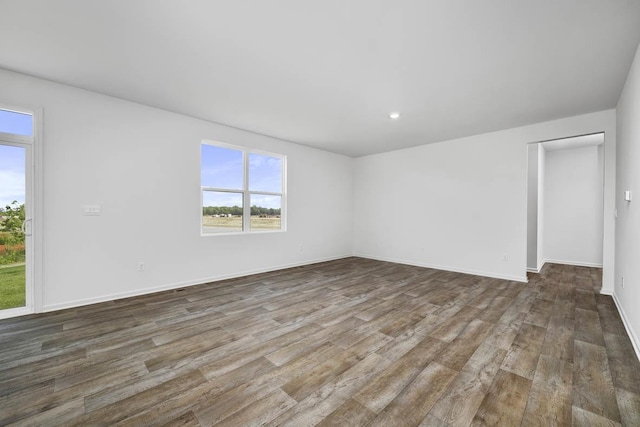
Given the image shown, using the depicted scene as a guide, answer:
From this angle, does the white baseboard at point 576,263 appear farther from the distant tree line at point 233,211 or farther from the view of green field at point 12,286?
the view of green field at point 12,286

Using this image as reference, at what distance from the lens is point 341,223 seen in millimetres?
6805

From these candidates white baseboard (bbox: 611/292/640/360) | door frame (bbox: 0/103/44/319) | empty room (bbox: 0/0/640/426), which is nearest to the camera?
empty room (bbox: 0/0/640/426)

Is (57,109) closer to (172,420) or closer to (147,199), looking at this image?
(147,199)

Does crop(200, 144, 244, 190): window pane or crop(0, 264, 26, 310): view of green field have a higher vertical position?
crop(200, 144, 244, 190): window pane

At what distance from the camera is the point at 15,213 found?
2924 mm

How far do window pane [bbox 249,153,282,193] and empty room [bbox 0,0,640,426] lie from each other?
0.17 feet

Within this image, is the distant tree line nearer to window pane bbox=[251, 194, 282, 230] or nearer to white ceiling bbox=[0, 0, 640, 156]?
window pane bbox=[251, 194, 282, 230]

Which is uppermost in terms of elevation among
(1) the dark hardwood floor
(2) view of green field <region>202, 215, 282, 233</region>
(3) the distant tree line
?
(3) the distant tree line

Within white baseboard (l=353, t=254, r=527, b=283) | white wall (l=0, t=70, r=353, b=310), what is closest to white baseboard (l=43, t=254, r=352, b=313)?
white wall (l=0, t=70, r=353, b=310)

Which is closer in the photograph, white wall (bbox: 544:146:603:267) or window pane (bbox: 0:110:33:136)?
window pane (bbox: 0:110:33:136)

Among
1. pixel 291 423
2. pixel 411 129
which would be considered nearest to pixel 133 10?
pixel 291 423

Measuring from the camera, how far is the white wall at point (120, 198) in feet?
10.1

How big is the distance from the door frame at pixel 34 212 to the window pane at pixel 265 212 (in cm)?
281

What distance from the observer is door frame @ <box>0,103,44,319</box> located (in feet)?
9.71
